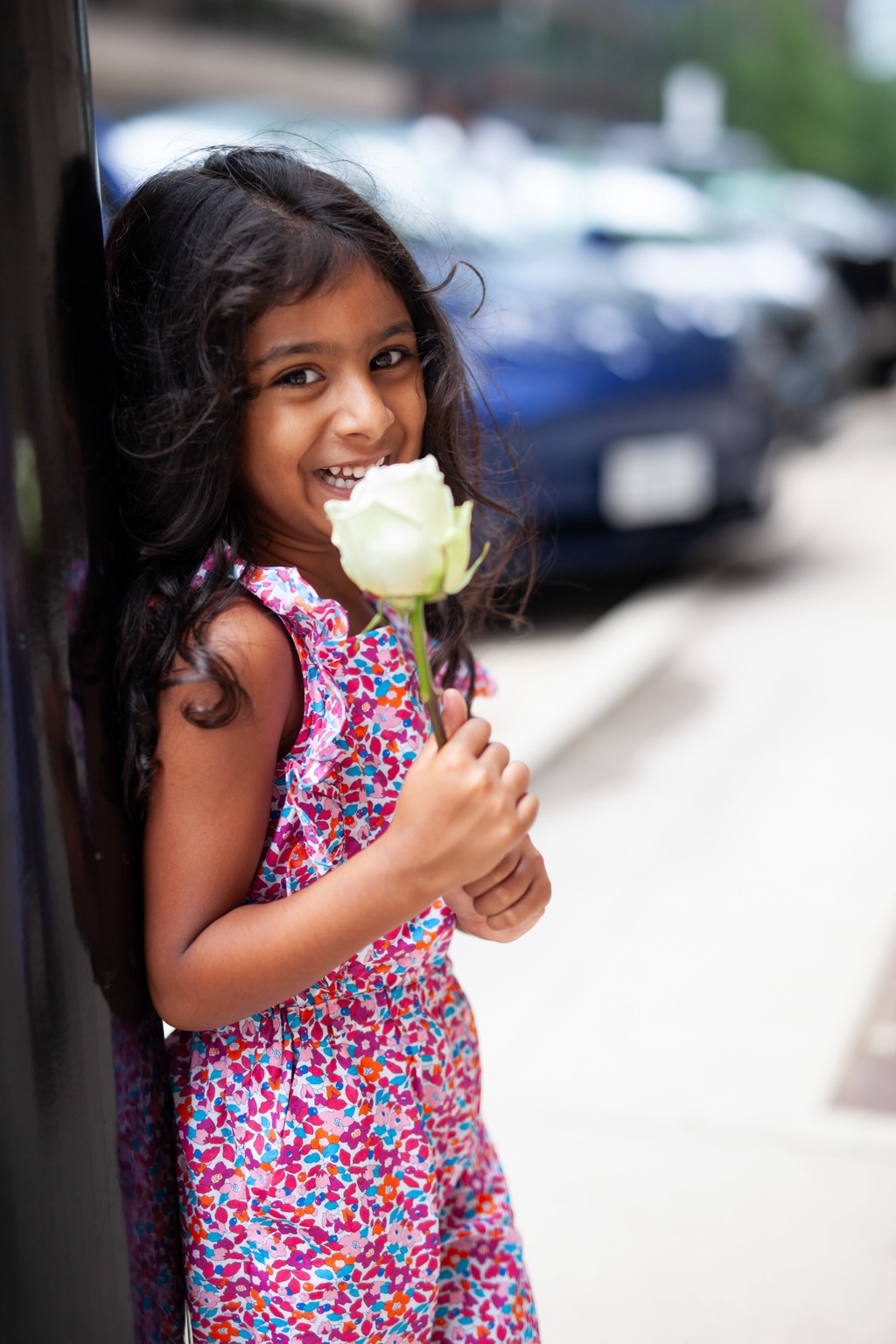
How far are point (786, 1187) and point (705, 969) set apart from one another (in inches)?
27.8

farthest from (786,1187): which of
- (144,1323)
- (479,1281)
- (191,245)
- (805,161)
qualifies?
(805,161)

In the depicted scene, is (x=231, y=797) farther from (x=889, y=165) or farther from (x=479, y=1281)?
(x=889, y=165)

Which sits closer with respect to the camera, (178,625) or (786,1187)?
(178,625)

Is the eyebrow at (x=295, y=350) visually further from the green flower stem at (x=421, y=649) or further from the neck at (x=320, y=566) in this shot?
the green flower stem at (x=421, y=649)

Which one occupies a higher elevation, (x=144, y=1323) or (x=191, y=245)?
(x=191, y=245)

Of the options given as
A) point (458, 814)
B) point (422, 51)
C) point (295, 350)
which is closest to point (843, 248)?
point (295, 350)

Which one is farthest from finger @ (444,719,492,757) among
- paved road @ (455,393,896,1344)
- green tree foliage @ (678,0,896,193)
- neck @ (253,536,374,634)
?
green tree foliage @ (678,0,896,193)

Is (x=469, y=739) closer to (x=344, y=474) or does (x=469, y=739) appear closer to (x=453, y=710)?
(x=453, y=710)

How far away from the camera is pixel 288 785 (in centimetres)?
128

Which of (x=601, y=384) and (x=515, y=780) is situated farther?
(x=601, y=384)

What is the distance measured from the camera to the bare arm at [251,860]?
1.14 m

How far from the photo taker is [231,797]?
1.21 metres

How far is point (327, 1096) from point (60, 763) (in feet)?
1.24

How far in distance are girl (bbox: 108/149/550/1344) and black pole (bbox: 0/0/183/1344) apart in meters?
0.05
